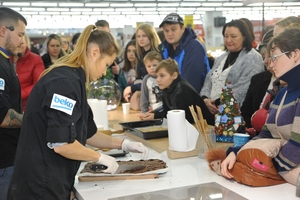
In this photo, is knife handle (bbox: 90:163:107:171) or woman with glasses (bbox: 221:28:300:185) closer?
woman with glasses (bbox: 221:28:300:185)

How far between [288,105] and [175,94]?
145cm

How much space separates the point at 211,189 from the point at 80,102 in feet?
2.07

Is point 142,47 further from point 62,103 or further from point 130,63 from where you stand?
point 62,103

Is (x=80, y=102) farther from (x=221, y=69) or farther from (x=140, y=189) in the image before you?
(x=221, y=69)

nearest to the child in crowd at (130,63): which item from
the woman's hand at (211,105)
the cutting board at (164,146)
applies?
the woman's hand at (211,105)

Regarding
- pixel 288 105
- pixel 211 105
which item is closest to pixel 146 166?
pixel 288 105

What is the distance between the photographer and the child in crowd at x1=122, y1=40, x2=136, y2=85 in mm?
4426

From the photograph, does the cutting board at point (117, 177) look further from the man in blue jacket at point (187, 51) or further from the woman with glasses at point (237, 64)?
the man in blue jacket at point (187, 51)

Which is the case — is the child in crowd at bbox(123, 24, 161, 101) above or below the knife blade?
above

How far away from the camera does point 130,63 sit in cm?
456

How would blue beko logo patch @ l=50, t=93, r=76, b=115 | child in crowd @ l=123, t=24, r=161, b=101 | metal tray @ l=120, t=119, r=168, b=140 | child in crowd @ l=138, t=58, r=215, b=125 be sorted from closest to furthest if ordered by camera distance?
blue beko logo patch @ l=50, t=93, r=76, b=115
metal tray @ l=120, t=119, r=168, b=140
child in crowd @ l=138, t=58, r=215, b=125
child in crowd @ l=123, t=24, r=161, b=101

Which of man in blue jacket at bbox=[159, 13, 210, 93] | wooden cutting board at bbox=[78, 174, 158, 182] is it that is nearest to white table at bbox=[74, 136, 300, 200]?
wooden cutting board at bbox=[78, 174, 158, 182]

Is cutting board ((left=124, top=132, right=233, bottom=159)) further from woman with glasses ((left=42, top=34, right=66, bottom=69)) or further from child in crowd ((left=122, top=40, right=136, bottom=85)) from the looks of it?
woman with glasses ((left=42, top=34, right=66, bottom=69))

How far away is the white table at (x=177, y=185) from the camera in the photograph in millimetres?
1533
